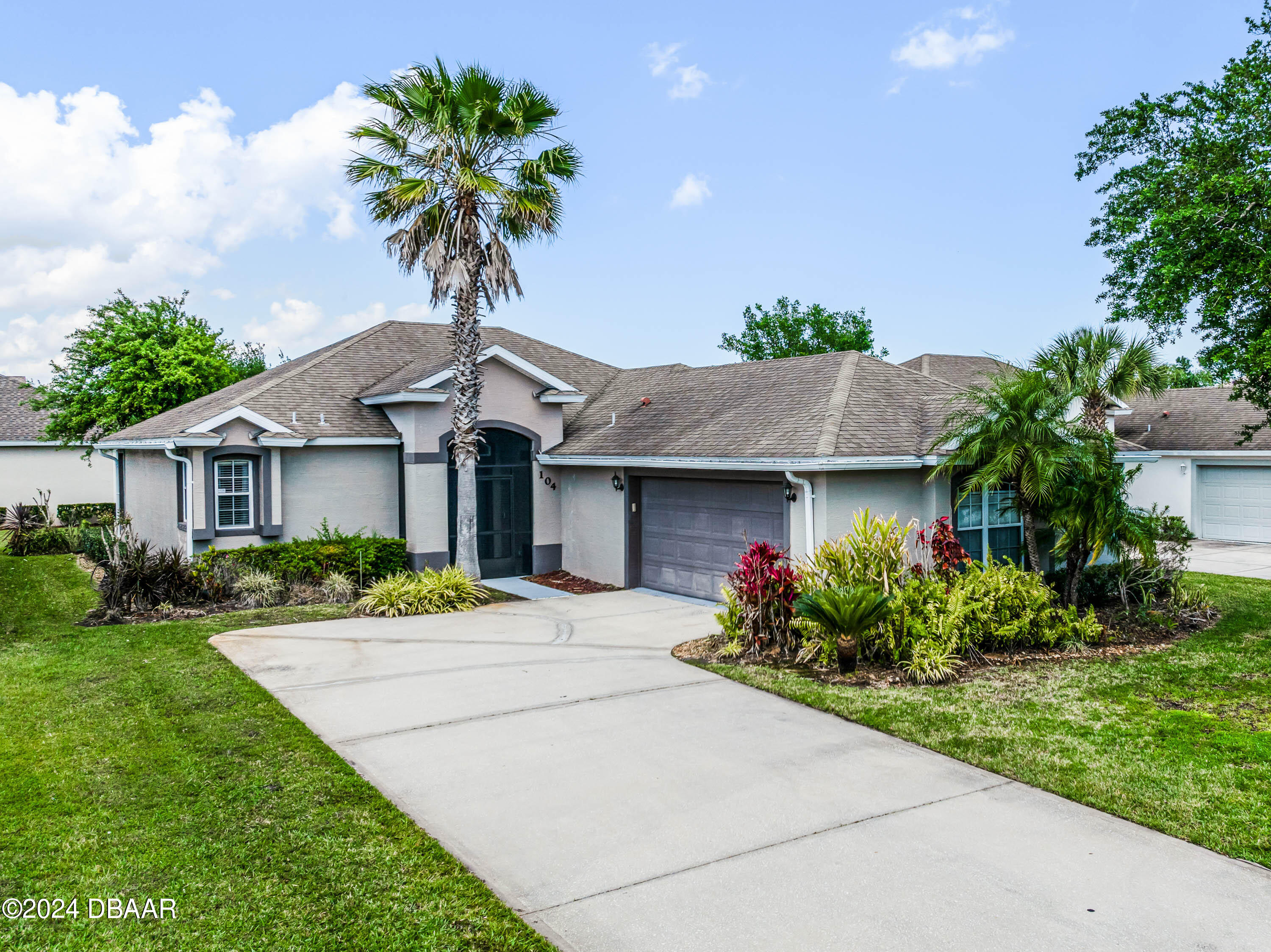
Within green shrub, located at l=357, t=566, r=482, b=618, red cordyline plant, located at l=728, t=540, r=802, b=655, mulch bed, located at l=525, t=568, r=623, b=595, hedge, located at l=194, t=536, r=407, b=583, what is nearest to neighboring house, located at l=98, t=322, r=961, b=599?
mulch bed, located at l=525, t=568, r=623, b=595

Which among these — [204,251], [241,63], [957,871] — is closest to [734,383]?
[241,63]

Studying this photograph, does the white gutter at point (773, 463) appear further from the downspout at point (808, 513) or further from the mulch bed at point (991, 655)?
the mulch bed at point (991, 655)

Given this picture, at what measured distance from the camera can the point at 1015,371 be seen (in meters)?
11.6

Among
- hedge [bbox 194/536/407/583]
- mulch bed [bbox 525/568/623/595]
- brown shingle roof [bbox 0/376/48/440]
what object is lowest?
mulch bed [bbox 525/568/623/595]

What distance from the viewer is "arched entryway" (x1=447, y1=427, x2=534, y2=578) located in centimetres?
1731

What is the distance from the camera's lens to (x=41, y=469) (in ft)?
98.5

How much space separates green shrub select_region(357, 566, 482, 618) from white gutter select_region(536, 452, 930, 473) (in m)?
3.50

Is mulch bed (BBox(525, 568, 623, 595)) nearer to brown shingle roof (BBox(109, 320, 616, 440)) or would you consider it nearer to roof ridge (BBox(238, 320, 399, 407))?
brown shingle roof (BBox(109, 320, 616, 440))

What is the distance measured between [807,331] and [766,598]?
114 ft

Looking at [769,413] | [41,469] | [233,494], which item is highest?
[769,413]

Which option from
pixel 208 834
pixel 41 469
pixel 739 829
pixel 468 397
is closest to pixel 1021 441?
pixel 739 829

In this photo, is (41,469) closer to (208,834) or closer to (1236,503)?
(208,834)

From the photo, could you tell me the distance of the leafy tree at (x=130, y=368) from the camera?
77.4 feet

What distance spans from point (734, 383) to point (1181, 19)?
1119cm
